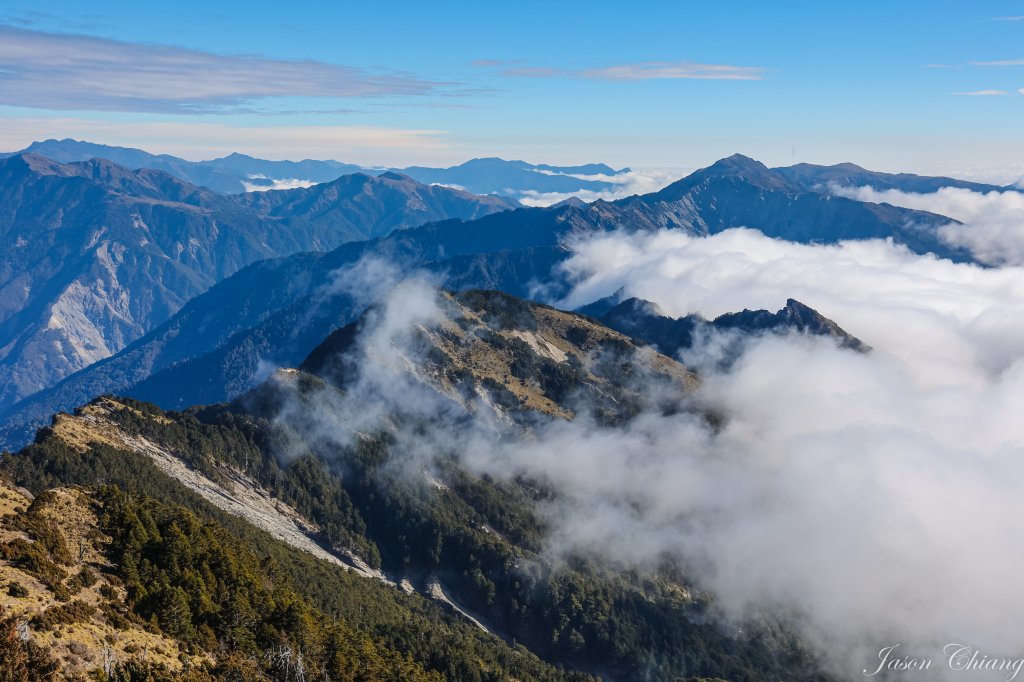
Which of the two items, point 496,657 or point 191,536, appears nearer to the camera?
point 191,536

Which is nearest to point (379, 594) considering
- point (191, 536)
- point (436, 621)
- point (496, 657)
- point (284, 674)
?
point (436, 621)

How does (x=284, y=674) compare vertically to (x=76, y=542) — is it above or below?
below

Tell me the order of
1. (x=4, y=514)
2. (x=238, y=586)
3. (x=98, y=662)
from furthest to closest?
(x=238, y=586) → (x=4, y=514) → (x=98, y=662)

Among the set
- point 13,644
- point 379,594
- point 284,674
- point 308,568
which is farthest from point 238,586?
point 379,594

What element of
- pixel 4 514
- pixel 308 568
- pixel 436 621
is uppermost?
pixel 4 514

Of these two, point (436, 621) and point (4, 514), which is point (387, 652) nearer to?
point (4, 514)

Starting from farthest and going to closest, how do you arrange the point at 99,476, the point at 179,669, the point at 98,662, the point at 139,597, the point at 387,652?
the point at 99,476
the point at 387,652
the point at 139,597
the point at 179,669
the point at 98,662

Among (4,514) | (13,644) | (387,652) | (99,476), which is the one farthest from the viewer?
(99,476)

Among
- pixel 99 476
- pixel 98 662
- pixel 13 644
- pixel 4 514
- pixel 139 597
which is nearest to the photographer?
pixel 13 644

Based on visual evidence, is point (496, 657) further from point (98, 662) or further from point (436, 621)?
point (98, 662)
